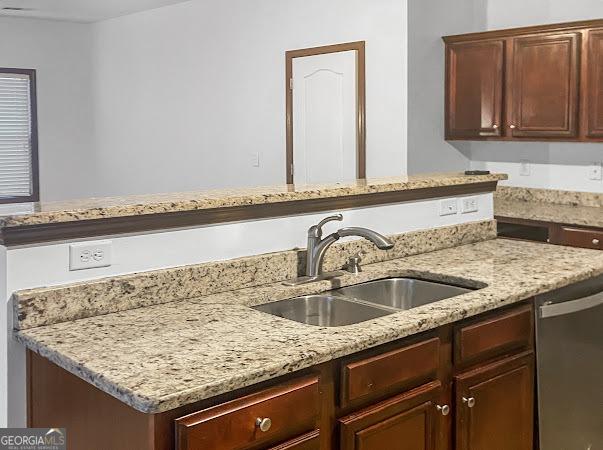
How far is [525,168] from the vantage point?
5.23 m

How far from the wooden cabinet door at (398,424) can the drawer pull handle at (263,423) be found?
0.88ft

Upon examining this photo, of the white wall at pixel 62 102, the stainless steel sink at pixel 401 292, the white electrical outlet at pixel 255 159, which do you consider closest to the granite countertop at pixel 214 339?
the stainless steel sink at pixel 401 292

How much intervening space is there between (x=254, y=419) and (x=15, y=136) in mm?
7011

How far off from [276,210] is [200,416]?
106 centimetres

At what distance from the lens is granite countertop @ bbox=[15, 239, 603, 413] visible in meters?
1.54

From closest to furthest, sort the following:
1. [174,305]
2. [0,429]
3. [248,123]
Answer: [0,429] < [174,305] < [248,123]

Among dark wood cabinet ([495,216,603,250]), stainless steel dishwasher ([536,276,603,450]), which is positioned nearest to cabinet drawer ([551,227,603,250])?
dark wood cabinet ([495,216,603,250])

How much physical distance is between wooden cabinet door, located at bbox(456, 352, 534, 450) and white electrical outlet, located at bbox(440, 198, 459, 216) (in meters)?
0.81

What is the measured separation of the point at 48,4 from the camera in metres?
6.80

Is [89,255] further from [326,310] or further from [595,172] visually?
[595,172]

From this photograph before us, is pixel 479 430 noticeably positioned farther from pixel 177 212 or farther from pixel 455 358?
pixel 177 212

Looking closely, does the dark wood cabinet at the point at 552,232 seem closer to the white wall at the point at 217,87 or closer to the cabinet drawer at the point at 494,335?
A: the white wall at the point at 217,87

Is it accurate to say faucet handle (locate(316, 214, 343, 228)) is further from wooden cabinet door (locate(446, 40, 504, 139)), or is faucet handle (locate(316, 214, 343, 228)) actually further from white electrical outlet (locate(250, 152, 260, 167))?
white electrical outlet (locate(250, 152, 260, 167))

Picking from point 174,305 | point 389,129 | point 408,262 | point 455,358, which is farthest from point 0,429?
point 389,129
